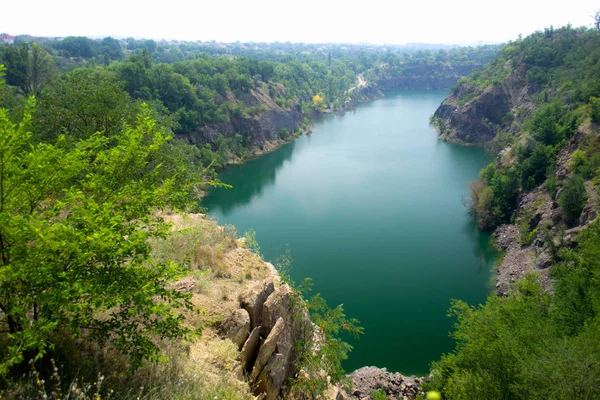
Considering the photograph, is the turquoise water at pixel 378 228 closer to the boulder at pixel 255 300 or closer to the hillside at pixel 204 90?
the hillside at pixel 204 90

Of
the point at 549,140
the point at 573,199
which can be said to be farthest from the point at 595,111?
the point at 573,199

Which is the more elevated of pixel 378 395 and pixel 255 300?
pixel 255 300

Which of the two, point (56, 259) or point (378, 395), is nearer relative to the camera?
point (56, 259)

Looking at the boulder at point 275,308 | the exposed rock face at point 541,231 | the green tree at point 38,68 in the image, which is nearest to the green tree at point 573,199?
the exposed rock face at point 541,231

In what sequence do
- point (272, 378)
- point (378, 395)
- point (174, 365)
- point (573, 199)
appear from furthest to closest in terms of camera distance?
point (573, 199)
point (378, 395)
point (272, 378)
point (174, 365)

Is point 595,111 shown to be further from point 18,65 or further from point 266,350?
point 18,65

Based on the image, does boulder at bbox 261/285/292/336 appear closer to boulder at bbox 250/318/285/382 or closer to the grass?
boulder at bbox 250/318/285/382

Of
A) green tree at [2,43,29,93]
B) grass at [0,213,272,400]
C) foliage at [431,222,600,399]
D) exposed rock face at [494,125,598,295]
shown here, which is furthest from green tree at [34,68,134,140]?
green tree at [2,43,29,93]

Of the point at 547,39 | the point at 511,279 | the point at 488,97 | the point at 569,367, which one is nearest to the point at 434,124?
the point at 488,97
